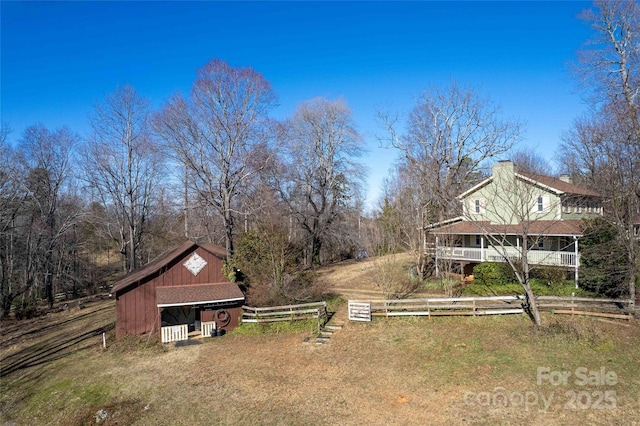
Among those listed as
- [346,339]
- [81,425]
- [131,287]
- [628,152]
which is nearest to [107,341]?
[131,287]

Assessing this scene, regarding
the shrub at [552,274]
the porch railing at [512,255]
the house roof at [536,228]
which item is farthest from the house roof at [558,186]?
the shrub at [552,274]

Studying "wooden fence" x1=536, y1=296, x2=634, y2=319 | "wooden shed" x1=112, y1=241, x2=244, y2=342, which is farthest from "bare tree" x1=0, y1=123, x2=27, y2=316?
"wooden fence" x1=536, y1=296, x2=634, y2=319

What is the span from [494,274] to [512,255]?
6.17ft

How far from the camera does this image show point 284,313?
19.1m

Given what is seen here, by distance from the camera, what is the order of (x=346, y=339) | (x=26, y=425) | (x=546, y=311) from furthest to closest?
(x=546, y=311)
(x=346, y=339)
(x=26, y=425)

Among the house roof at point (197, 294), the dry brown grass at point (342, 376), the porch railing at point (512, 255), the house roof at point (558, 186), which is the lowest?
the dry brown grass at point (342, 376)

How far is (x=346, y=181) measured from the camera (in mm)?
39906

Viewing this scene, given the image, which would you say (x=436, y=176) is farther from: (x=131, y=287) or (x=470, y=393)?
(x=131, y=287)

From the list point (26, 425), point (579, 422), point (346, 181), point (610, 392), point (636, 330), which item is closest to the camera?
point (579, 422)

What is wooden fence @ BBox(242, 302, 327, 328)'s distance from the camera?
62.7ft

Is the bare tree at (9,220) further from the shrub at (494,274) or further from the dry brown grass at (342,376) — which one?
the shrub at (494,274)

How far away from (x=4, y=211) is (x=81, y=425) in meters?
22.5

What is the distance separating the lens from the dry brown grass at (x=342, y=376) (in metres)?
10.6

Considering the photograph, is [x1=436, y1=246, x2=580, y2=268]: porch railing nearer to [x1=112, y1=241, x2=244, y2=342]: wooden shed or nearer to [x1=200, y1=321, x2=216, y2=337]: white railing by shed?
[x1=112, y1=241, x2=244, y2=342]: wooden shed
